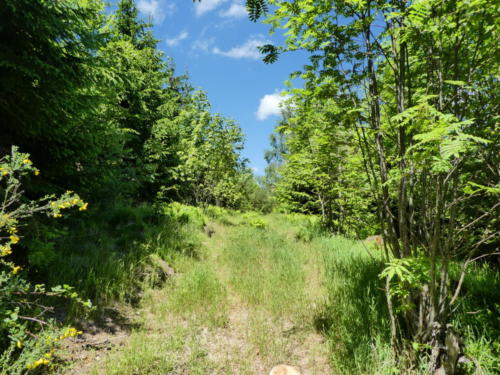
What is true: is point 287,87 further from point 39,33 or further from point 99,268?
point 99,268

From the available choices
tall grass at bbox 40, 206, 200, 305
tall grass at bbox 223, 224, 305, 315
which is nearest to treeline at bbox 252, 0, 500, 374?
tall grass at bbox 223, 224, 305, 315

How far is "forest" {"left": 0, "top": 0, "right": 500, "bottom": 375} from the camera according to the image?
2.14m

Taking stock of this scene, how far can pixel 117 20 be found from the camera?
13.3m

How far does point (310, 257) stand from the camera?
A: 563cm

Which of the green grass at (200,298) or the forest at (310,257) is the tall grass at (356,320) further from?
the green grass at (200,298)

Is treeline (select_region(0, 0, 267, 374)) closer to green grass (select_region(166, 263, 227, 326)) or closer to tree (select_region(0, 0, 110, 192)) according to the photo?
tree (select_region(0, 0, 110, 192))

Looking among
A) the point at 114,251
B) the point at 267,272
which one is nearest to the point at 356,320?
the point at 267,272

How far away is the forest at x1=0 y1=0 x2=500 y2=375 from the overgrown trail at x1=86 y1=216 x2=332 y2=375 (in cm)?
3

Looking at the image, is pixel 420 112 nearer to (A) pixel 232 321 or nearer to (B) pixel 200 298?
(A) pixel 232 321

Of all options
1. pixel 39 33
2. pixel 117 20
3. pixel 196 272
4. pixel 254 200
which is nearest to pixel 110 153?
pixel 39 33

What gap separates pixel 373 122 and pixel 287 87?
112cm

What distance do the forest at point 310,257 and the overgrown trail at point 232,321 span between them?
26 millimetres

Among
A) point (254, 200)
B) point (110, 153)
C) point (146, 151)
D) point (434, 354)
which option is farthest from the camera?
point (254, 200)

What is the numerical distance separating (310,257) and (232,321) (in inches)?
106
